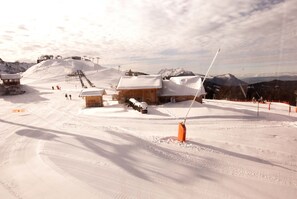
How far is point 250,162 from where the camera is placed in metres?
14.9

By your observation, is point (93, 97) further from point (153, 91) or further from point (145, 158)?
point (145, 158)

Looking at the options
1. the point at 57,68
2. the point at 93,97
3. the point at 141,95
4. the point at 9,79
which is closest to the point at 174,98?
the point at 141,95

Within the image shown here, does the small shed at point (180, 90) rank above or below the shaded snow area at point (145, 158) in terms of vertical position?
above

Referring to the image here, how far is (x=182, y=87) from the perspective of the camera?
1383 inches

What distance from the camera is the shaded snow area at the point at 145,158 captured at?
35.2ft

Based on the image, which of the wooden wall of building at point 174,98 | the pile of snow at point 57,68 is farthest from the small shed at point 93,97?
the pile of snow at point 57,68

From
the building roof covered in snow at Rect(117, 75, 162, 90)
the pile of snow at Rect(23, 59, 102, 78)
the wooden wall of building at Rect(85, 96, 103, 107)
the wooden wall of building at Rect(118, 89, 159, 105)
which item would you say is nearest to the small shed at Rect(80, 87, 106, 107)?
the wooden wall of building at Rect(85, 96, 103, 107)

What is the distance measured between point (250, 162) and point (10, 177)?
1373 cm

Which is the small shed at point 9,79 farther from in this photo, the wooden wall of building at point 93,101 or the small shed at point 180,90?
the small shed at point 180,90

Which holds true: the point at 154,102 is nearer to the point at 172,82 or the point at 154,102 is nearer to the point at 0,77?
the point at 172,82

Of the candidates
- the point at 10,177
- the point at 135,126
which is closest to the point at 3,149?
the point at 10,177

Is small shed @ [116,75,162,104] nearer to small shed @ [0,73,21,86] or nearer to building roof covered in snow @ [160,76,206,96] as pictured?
building roof covered in snow @ [160,76,206,96]

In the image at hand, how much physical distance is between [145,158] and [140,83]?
20.9 m

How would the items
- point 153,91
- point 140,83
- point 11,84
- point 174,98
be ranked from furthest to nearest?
point 11,84 → point 140,83 → point 174,98 → point 153,91
